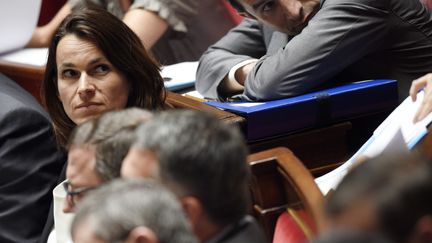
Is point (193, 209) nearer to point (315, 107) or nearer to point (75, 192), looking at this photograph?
point (75, 192)

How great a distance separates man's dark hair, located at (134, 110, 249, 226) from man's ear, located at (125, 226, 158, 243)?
7 centimetres

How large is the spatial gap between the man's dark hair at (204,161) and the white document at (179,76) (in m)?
0.78

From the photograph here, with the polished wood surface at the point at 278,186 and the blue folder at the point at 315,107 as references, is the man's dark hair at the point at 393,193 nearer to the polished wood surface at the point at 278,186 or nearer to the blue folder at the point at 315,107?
the polished wood surface at the point at 278,186

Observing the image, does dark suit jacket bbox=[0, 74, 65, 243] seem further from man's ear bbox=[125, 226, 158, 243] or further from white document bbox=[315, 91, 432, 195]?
man's ear bbox=[125, 226, 158, 243]

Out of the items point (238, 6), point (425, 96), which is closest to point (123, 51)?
point (238, 6)

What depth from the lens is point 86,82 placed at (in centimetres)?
121

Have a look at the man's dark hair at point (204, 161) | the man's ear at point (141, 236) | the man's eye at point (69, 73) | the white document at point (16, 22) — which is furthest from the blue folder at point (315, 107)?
the white document at point (16, 22)

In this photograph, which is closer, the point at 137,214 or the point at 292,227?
the point at 137,214

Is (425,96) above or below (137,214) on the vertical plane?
below

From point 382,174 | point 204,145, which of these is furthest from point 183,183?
point 382,174

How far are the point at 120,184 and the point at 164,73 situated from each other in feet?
3.23

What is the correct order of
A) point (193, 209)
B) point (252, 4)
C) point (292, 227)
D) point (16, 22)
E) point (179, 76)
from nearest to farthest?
1. point (193, 209)
2. point (292, 227)
3. point (252, 4)
4. point (179, 76)
5. point (16, 22)

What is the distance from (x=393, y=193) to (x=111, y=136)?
381 mm

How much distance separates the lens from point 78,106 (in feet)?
3.94
